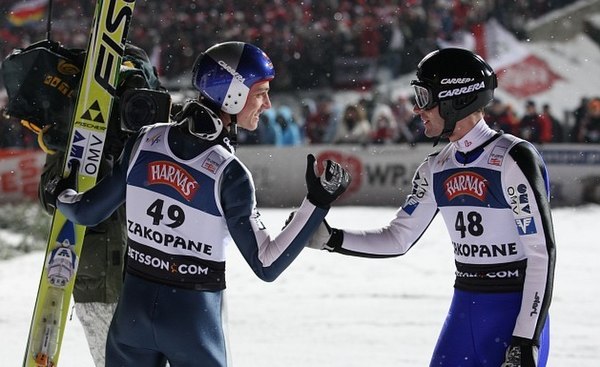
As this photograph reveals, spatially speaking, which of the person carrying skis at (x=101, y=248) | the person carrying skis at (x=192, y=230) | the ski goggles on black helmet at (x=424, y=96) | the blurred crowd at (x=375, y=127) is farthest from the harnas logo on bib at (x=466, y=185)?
the blurred crowd at (x=375, y=127)

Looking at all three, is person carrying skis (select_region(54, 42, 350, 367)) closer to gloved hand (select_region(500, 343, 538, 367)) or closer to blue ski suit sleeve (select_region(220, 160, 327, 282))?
blue ski suit sleeve (select_region(220, 160, 327, 282))

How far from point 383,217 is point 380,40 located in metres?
8.73

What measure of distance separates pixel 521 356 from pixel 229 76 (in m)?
1.52

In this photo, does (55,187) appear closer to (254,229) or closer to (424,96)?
(254,229)

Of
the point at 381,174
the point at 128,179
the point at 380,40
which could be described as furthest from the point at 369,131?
the point at 128,179

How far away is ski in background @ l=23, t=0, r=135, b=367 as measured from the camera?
4.86 m

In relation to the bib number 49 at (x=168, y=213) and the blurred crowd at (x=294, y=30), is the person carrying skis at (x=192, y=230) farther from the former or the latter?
the blurred crowd at (x=294, y=30)

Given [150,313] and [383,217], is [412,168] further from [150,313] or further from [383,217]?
[150,313]

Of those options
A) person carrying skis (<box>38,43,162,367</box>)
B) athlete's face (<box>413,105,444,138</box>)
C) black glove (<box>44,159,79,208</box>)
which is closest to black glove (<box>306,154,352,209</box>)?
athlete's face (<box>413,105,444,138</box>)

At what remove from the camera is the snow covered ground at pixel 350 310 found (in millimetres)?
7270

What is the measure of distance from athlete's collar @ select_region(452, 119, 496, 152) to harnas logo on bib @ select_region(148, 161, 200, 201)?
3.75ft

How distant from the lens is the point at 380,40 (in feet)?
75.5

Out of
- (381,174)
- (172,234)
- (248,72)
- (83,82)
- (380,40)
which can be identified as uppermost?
(380,40)

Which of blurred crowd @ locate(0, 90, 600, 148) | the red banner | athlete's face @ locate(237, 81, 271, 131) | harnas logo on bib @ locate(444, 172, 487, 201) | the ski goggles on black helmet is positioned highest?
blurred crowd @ locate(0, 90, 600, 148)
